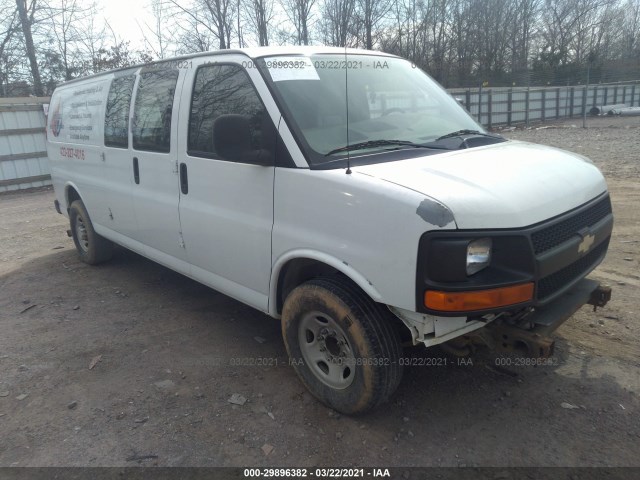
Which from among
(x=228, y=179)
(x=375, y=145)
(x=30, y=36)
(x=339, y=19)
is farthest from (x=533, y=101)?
(x=228, y=179)

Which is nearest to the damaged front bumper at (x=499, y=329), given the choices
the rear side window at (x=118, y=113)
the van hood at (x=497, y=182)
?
the van hood at (x=497, y=182)

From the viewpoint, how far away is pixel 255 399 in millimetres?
3195

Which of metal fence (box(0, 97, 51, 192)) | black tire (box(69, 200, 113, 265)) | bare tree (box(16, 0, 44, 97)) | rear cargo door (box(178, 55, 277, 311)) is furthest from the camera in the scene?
bare tree (box(16, 0, 44, 97))

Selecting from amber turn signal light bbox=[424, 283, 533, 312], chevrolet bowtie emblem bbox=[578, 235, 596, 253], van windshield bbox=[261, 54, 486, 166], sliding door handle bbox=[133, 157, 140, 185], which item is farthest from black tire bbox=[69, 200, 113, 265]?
chevrolet bowtie emblem bbox=[578, 235, 596, 253]

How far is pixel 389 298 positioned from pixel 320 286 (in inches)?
19.6

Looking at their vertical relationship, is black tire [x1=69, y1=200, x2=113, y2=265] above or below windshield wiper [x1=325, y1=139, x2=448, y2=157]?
below

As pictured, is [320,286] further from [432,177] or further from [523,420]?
[523,420]

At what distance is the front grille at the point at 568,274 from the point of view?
2516 mm

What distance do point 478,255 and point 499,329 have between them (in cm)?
59

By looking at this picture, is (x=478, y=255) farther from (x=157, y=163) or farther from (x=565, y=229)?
(x=157, y=163)

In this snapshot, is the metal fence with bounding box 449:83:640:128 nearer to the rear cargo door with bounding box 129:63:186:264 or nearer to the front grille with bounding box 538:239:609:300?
the rear cargo door with bounding box 129:63:186:264

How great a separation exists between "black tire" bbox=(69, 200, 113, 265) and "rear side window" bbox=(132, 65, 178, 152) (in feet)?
6.29

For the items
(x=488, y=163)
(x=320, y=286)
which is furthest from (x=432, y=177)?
(x=320, y=286)

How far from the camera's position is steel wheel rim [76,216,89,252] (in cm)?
599
